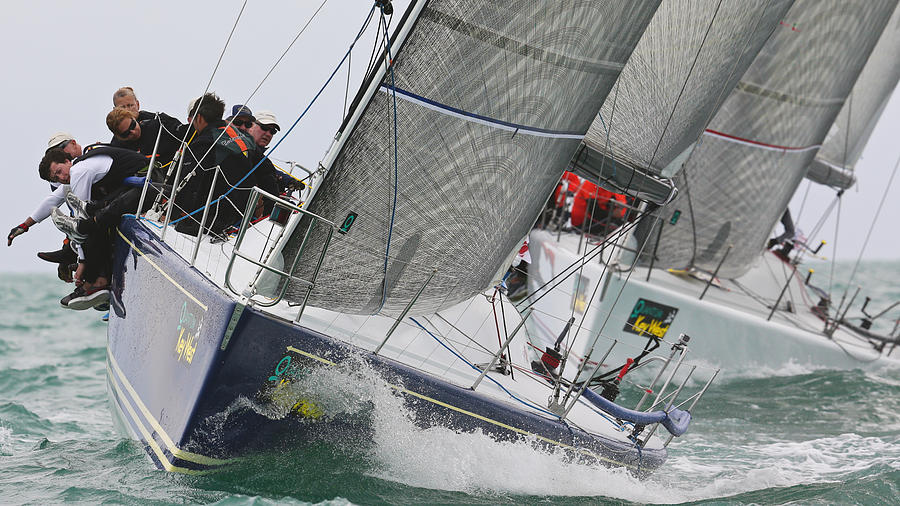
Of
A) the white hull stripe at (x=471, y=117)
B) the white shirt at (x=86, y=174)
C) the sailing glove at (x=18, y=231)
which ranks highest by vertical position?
the white hull stripe at (x=471, y=117)

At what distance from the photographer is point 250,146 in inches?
188

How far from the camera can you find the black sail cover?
147 inches

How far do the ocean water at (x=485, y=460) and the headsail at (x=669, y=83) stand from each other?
6.04 ft

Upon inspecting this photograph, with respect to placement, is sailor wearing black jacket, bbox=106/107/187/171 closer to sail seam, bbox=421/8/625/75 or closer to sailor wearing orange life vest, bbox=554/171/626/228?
sail seam, bbox=421/8/625/75

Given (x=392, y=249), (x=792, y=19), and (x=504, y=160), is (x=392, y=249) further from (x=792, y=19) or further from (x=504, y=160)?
(x=792, y=19)

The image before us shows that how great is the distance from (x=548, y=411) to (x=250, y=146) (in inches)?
81.9

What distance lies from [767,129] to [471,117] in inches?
202

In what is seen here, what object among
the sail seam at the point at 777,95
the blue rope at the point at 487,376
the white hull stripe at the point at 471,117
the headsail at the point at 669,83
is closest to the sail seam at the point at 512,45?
the white hull stripe at the point at 471,117

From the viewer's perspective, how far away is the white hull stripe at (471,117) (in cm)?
373

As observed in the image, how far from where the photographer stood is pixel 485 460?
4145mm

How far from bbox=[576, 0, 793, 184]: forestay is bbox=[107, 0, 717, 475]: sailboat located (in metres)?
1.03

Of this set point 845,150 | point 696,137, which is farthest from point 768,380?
point 845,150

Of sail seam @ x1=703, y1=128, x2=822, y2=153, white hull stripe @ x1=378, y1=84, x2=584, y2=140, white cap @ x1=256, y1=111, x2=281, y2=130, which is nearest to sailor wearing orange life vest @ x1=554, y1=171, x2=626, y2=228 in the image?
sail seam @ x1=703, y1=128, x2=822, y2=153

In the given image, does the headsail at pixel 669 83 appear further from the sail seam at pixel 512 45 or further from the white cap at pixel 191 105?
the white cap at pixel 191 105
